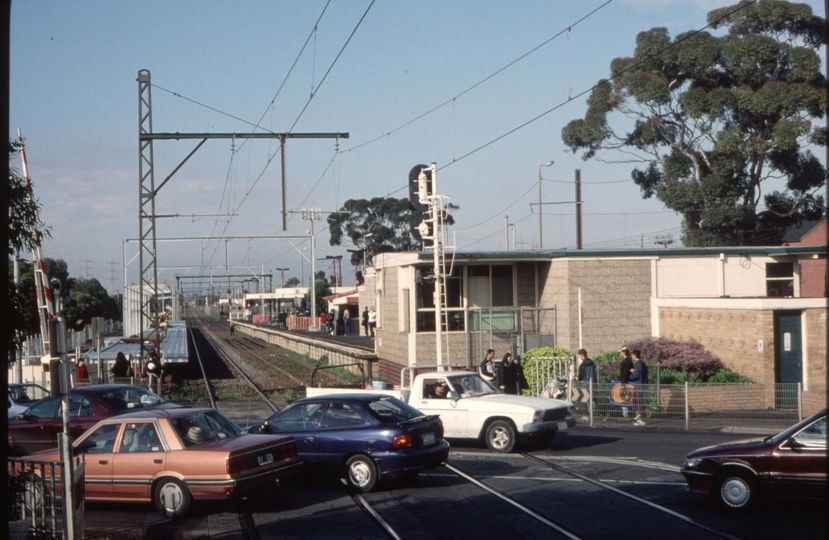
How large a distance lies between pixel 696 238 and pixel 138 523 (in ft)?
117

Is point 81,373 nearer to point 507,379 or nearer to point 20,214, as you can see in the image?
point 507,379

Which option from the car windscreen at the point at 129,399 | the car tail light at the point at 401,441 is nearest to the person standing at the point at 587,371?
the car tail light at the point at 401,441

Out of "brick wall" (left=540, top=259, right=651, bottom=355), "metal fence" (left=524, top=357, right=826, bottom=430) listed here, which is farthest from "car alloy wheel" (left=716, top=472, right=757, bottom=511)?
"brick wall" (left=540, top=259, right=651, bottom=355)

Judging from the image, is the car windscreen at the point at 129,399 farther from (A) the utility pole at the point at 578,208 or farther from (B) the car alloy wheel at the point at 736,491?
(A) the utility pole at the point at 578,208

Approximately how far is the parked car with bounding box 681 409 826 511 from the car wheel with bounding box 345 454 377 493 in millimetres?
4255

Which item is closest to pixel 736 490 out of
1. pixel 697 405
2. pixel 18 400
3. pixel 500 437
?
pixel 500 437

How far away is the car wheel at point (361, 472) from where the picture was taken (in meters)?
12.6

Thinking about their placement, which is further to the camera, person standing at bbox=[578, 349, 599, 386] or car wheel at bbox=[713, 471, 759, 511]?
person standing at bbox=[578, 349, 599, 386]

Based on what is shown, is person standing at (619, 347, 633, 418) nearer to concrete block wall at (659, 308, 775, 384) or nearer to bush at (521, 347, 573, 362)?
bush at (521, 347, 573, 362)

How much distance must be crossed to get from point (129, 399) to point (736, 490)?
35.5ft

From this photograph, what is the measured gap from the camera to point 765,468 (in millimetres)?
10484

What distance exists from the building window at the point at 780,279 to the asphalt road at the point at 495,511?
16733mm

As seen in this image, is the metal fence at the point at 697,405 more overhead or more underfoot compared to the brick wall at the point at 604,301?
more underfoot

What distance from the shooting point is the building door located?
952 inches
